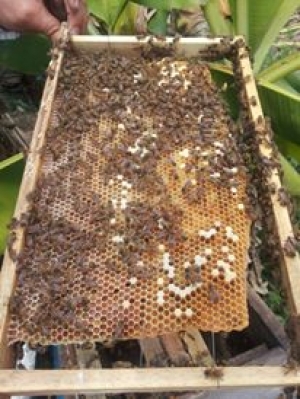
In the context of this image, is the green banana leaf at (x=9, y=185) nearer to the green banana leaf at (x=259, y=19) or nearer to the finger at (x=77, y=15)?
the finger at (x=77, y=15)

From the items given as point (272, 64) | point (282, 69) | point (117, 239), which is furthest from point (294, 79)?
point (117, 239)

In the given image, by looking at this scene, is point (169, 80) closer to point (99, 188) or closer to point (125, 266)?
point (99, 188)

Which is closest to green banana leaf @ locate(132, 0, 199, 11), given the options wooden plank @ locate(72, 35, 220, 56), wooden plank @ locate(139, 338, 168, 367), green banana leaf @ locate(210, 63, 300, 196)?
wooden plank @ locate(72, 35, 220, 56)

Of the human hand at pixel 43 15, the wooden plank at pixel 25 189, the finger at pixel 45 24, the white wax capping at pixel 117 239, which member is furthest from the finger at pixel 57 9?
the white wax capping at pixel 117 239

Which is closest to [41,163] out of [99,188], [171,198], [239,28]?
[99,188]

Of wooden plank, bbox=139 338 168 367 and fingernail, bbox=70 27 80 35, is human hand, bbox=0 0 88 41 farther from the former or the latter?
wooden plank, bbox=139 338 168 367

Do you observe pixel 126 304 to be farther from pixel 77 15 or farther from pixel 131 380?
pixel 77 15

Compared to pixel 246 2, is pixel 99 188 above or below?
below
